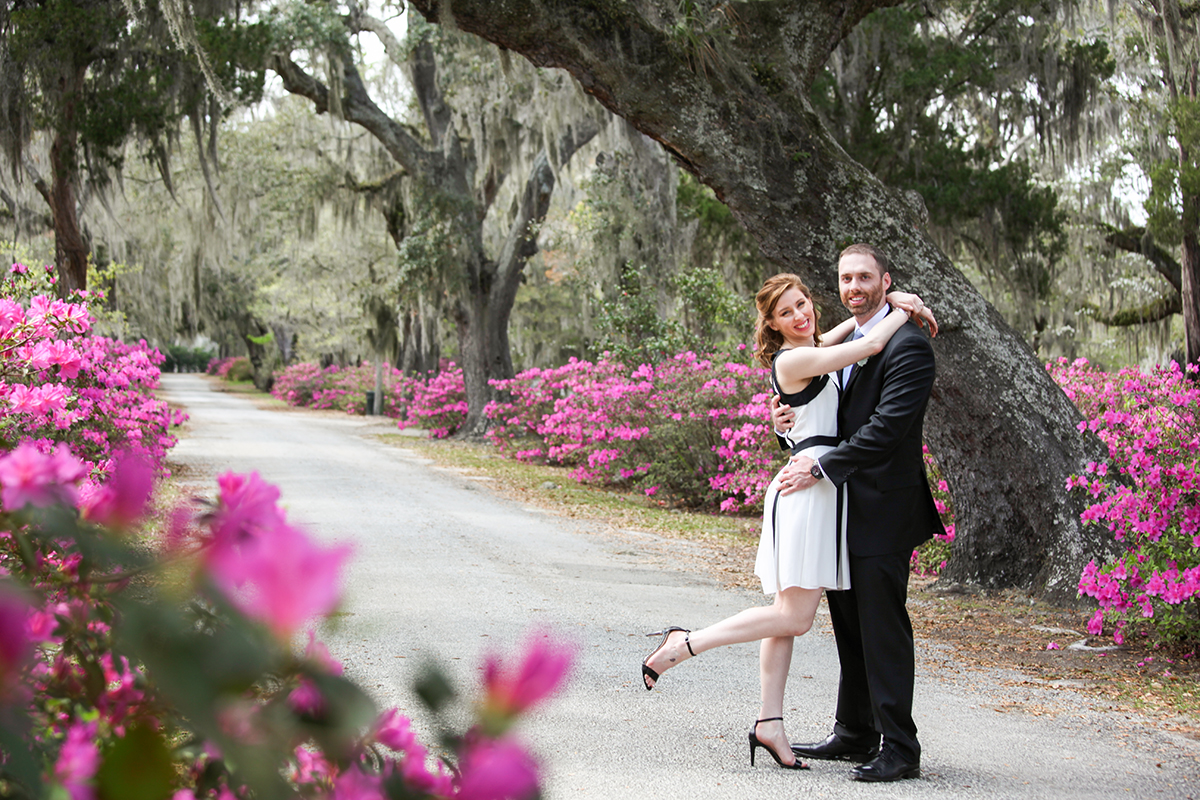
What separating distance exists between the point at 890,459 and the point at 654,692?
146cm

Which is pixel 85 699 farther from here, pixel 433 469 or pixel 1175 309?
pixel 1175 309

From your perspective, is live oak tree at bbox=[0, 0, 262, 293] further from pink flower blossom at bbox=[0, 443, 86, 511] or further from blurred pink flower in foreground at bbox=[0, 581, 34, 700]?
blurred pink flower in foreground at bbox=[0, 581, 34, 700]

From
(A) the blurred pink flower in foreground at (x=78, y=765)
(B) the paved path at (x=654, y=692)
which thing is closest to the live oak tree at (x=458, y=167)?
(B) the paved path at (x=654, y=692)

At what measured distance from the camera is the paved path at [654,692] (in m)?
3.10

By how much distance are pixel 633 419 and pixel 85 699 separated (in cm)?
1079

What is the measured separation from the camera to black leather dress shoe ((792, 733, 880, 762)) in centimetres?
337

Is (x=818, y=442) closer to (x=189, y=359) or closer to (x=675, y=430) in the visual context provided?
(x=675, y=430)

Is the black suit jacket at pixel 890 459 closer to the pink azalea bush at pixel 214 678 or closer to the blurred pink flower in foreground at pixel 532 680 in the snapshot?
the pink azalea bush at pixel 214 678

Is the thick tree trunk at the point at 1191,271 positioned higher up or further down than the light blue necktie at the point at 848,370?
higher up

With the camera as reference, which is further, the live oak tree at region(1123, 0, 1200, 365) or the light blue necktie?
the live oak tree at region(1123, 0, 1200, 365)

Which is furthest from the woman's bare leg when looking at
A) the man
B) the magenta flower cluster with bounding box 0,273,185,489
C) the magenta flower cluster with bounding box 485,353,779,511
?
the magenta flower cluster with bounding box 485,353,779,511

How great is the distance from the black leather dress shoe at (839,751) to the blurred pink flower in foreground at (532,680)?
2.95 m

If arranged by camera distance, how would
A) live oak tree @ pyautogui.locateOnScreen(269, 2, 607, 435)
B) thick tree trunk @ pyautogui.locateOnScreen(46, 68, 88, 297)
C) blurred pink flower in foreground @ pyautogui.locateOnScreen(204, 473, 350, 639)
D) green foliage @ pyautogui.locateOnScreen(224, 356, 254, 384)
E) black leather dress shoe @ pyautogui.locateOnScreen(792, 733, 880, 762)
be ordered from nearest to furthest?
blurred pink flower in foreground @ pyautogui.locateOnScreen(204, 473, 350, 639) → black leather dress shoe @ pyautogui.locateOnScreen(792, 733, 880, 762) → thick tree trunk @ pyautogui.locateOnScreen(46, 68, 88, 297) → live oak tree @ pyautogui.locateOnScreen(269, 2, 607, 435) → green foliage @ pyautogui.locateOnScreen(224, 356, 254, 384)

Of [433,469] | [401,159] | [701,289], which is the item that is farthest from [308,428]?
[701,289]
